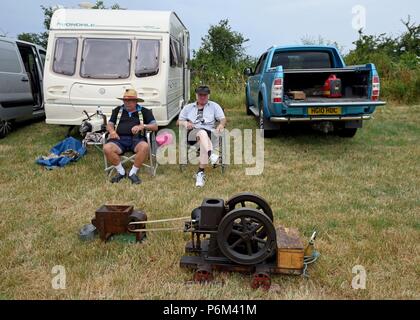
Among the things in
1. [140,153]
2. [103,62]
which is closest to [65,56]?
[103,62]

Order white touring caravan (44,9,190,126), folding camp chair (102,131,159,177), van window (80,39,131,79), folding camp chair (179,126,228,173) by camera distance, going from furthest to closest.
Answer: van window (80,39,131,79)
white touring caravan (44,9,190,126)
folding camp chair (179,126,228,173)
folding camp chair (102,131,159,177)

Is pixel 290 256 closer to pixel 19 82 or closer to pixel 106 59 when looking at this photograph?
pixel 106 59

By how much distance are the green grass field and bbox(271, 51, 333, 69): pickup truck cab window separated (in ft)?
5.87

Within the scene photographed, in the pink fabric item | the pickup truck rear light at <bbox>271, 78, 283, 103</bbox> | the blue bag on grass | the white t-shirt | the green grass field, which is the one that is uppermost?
the pickup truck rear light at <bbox>271, 78, 283, 103</bbox>

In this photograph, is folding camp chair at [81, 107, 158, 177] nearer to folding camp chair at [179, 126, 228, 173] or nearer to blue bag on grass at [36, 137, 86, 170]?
blue bag on grass at [36, 137, 86, 170]

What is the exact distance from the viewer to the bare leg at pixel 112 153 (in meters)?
5.02

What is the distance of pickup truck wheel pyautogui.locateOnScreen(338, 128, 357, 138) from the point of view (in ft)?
24.1

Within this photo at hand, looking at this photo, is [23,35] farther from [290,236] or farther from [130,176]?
[290,236]

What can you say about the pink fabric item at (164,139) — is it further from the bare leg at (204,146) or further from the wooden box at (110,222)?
the wooden box at (110,222)

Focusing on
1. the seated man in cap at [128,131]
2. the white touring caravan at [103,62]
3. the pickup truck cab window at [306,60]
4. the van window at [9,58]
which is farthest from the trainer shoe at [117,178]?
the van window at [9,58]

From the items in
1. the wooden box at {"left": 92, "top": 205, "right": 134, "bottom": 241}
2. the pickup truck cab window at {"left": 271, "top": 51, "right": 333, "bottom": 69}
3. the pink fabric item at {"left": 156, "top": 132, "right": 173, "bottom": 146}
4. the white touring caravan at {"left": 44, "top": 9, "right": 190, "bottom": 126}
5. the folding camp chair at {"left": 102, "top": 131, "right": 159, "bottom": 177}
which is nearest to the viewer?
the wooden box at {"left": 92, "top": 205, "right": 134, "bottom": 241}

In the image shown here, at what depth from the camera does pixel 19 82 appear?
8.21m

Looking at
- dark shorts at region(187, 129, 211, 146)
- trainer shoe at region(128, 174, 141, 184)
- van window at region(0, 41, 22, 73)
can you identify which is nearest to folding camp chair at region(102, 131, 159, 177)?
trainer shoe at region(128, 174, 141, 184)
